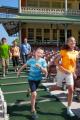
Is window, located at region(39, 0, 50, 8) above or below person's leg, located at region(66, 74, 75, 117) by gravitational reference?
above

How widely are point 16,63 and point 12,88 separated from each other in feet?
17.2

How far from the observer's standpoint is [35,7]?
122 ft

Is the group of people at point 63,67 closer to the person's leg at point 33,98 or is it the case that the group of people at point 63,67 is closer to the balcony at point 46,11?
the person's leg at point 33,98

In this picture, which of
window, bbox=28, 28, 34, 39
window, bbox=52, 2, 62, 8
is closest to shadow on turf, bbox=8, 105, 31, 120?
window, bbox=28, 28, 34, 39

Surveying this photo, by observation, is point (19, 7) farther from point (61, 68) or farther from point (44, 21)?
point (61, 68)

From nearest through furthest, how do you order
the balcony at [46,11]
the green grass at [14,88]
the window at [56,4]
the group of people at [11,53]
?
1. the green grass at [14,88]
2. the group of people at [11,53]
3. the balcony at [46,11]
4. the window at [56,4]

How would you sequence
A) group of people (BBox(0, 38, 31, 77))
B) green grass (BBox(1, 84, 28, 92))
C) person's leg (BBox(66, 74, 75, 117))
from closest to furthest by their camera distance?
person's leg (BBox(66, 74, 75, 117)) < green grass (BBox(1, 84, 28, 92)) < group of people (BBox(0, 38, 31, 77))

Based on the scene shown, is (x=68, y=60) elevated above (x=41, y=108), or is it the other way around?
(x=68, y=60)

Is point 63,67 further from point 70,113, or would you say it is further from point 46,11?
point 46,11

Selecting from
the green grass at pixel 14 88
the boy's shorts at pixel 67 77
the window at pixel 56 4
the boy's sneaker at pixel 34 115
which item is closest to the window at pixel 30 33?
the window at pixel 56 4

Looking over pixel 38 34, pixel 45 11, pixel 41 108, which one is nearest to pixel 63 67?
pixel 41 108

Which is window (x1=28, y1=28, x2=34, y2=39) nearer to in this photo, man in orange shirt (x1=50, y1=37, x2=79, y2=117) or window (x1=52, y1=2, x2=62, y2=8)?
window (x1=52, y1=2, x2=62, y2=8)

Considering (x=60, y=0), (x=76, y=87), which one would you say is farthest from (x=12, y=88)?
(x=60, y=0)

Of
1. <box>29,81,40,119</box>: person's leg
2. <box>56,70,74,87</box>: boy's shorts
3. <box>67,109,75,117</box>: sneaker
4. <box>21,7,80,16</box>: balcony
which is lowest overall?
<box>67,109,75,117</box>: sneaker
